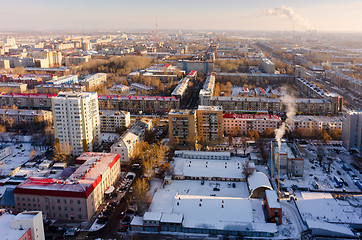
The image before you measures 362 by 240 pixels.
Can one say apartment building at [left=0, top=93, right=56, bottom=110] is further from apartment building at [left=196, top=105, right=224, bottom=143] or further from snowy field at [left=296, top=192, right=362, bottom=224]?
snowy field at [left=296, top=192, right=362, bottom=224]

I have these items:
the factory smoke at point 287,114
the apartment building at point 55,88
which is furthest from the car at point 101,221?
the apartment building at point 55,88

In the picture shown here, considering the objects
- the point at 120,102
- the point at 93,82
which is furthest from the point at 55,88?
the point at 120,102

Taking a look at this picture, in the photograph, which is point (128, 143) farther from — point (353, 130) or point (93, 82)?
point (93, 82)

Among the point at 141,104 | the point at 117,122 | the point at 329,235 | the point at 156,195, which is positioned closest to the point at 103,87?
the point at 141,104

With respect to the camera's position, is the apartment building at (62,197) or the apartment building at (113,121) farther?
the apartment building at (113,121)

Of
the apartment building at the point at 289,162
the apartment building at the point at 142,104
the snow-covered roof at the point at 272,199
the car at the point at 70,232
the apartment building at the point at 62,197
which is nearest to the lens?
the car at the point at 70,232

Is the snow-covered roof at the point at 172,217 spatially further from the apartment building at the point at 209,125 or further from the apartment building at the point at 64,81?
the apartment building at the point at 64,81
